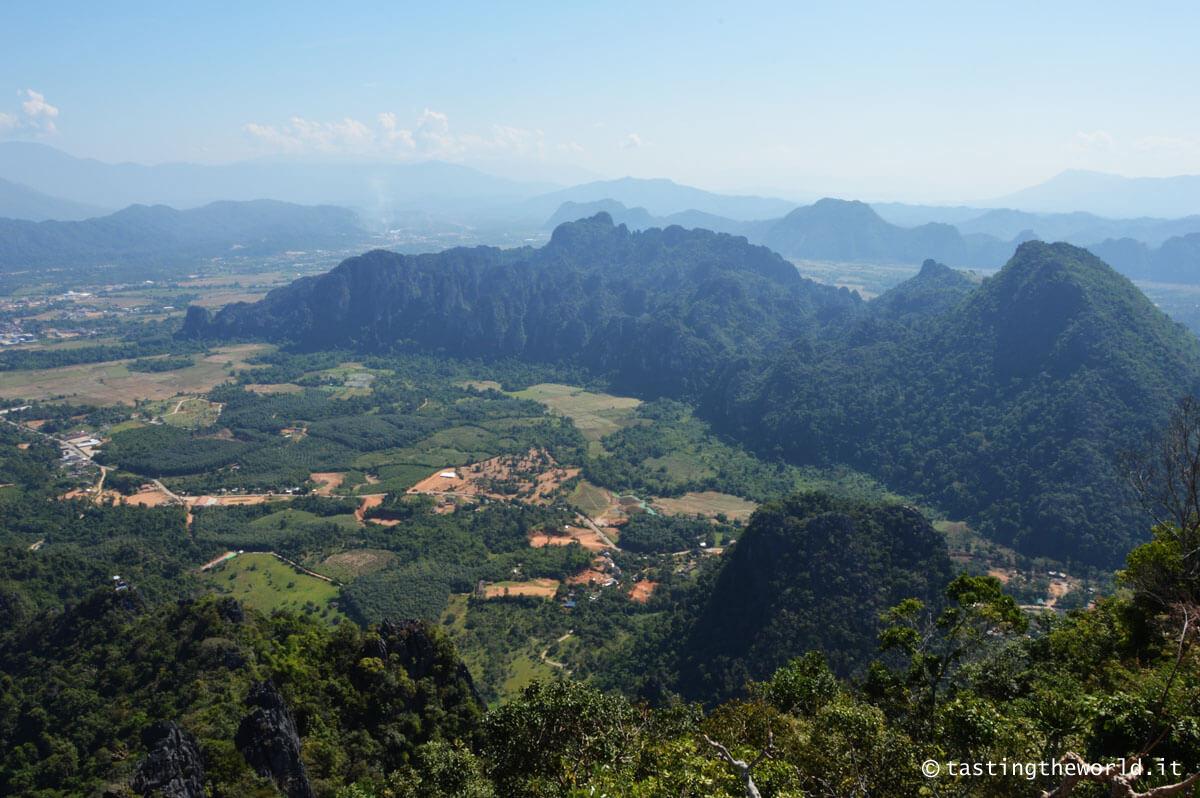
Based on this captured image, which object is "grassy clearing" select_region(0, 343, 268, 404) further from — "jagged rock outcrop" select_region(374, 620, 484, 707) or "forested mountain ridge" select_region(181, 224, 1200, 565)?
"jagged rock outcrop" select_region(374, 620, 484, 707)

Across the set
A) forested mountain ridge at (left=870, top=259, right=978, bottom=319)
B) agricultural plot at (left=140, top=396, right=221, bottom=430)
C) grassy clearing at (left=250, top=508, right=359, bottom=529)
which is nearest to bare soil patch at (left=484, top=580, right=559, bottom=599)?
grassy clearing at (left=250, top=508, right=359, bottom=529)

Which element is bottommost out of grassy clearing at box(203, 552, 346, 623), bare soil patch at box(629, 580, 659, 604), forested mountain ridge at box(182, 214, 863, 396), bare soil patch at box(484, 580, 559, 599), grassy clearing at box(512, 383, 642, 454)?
bare soil patch at box(629, 580, 659, 604)

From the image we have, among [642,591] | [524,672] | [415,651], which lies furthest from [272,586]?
[642,591]

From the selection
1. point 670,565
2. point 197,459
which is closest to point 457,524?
point 670,565

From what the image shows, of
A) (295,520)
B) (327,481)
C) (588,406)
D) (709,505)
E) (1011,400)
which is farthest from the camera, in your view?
(588,406)

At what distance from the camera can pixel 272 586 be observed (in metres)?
52.4

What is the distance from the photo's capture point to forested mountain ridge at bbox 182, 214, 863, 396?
4830 inches

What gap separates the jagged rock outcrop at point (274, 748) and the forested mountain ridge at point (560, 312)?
306 ft

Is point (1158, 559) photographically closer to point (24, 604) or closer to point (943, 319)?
point (24, 604)

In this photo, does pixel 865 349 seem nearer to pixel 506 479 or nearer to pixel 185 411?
pixel 506 479

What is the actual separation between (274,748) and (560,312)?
125335 millimetres

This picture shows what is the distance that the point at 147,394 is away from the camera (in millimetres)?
103188

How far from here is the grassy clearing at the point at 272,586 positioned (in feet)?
162

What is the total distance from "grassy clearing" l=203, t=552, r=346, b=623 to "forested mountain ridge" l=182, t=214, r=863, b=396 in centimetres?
7051
